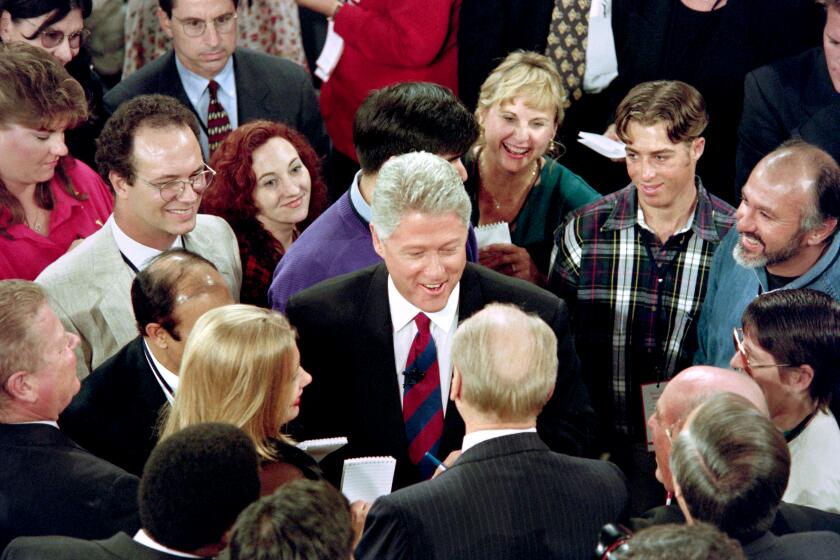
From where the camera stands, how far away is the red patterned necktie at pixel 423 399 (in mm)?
3225

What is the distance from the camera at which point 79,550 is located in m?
2.29

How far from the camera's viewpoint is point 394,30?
→ 512 centimetres

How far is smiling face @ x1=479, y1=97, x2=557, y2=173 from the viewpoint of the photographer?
4.64m

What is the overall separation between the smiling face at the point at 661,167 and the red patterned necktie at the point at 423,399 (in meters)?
1.42

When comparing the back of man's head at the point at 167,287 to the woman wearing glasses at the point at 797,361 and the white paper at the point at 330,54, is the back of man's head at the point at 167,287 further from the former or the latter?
the white paper at the point at 330,54

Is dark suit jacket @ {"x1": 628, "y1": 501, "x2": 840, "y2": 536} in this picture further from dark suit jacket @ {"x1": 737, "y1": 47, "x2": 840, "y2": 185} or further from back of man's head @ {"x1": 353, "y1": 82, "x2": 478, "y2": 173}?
dark suit jacket @ {"x1": 737, "y1": 47, "x2": 840, "y2": 185}

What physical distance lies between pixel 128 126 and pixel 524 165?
5.66 ft

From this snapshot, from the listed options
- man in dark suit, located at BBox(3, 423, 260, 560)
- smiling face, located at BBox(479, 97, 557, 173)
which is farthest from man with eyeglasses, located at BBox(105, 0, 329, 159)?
man in dark suit, located at BBox(3, 423, 260, 560)

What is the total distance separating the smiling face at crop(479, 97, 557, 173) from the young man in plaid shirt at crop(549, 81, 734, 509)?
0.44 metres

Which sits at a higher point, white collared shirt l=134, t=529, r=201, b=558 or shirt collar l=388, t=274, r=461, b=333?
shirt collar l=388, t=274, r=461, b=333

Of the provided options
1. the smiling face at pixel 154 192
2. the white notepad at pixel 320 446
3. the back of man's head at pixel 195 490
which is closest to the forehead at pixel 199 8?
the smiling face at pixel 154 192

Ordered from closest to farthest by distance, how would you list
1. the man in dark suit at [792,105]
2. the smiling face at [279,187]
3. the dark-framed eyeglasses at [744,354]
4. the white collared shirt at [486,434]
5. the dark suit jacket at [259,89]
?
the white collared shirt at [486,434]
the dark-framed eyeglasses at [744,354]
the smiling face at [279,187]
the man in dark suit at [792,105]
the dark suit jacket at [259,89]

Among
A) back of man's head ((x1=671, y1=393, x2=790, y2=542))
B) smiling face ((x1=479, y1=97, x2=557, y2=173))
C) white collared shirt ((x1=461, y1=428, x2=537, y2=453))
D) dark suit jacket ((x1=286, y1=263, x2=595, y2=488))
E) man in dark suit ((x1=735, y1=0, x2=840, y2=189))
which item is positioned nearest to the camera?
back of man's head ((x1=671, y1=393, x2=790, y2=542))

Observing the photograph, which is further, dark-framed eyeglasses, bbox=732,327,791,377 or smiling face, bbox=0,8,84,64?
smiling face, bbox=0,8,84,64
